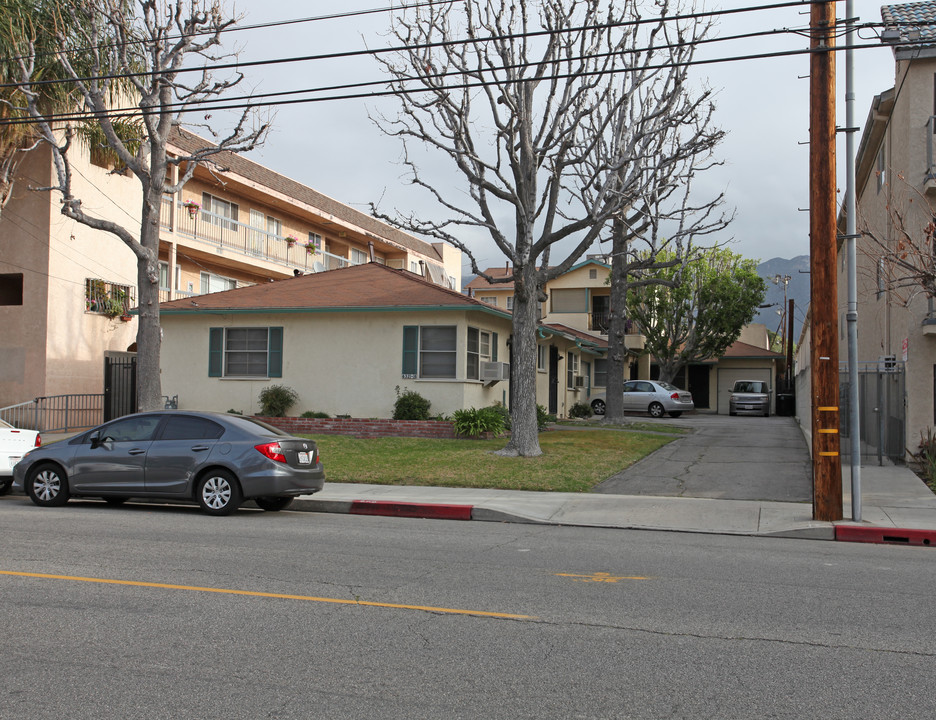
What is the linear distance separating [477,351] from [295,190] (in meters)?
17.8

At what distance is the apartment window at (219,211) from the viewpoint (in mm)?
32031

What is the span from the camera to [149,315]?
1856cm

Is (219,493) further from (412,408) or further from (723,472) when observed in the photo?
(412,408)

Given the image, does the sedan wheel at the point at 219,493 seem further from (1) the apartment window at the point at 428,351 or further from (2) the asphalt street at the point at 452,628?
(1) the apartment window at the point at 428,351

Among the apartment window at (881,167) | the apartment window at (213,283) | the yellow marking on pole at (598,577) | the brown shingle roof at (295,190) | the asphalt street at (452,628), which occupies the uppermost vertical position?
the brown shingle roof at (295,190)

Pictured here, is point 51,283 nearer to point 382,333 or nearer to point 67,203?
point 67,203

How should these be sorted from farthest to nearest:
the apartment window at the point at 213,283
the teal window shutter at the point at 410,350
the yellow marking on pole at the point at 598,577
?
the apartment window at the point at 213,283 → the teal window shutter at the point at 410,350 → the yellow marking on pole at the point at 598,577

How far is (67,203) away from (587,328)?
29332 millimetres

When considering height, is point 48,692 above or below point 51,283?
A: below

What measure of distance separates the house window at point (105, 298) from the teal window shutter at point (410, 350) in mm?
9604

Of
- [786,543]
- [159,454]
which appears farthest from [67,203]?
[786,543]

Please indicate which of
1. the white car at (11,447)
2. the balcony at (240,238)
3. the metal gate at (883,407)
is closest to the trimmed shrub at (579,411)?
the balcony at (240,238)

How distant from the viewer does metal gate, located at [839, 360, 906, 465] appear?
59.3ft

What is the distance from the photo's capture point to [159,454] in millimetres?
12414
